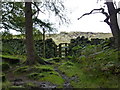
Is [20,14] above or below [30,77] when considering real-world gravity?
above

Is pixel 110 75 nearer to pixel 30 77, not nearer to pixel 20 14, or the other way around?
pixel 30 77

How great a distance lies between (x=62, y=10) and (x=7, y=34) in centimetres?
339

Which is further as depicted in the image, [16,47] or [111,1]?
[16,47]

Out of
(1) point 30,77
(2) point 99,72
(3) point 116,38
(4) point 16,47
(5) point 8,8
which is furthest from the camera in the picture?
(4) point 16,47

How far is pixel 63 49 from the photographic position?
44.9 ft

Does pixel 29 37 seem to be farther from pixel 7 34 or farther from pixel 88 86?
pixel 88 86

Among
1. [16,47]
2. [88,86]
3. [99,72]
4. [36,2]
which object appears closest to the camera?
[88,86]

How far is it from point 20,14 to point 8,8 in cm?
66

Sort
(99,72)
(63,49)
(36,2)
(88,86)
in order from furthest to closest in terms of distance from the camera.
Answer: (63,49)
(36,2)
(99,72)
(88,86)

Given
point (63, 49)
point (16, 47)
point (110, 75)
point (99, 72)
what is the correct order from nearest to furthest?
1. point (110, 75)
2. point (99, 72)
3. point (16, 47)
4. point (63, 49)

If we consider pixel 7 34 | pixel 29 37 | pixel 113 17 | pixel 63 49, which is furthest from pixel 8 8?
pixel 63 49

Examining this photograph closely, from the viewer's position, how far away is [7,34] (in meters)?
9.34

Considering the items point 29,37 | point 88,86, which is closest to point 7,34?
point 29,37

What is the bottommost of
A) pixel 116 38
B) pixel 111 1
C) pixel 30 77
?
pixel 30 77
